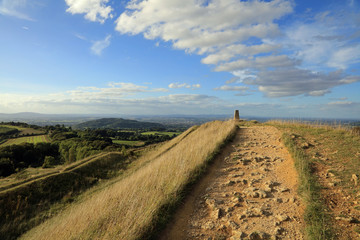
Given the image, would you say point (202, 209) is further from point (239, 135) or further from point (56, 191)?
point (56, 191)

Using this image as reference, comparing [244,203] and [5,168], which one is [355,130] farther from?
[5,168]

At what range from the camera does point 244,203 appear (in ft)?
19.6

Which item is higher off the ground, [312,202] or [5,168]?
[312,202]

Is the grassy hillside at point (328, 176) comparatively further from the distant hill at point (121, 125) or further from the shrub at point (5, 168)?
the distant hill at point (121, 125)

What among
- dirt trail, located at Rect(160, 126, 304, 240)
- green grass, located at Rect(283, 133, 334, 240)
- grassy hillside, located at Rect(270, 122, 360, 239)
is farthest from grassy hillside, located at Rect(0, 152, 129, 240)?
grassy hillside, located at Rect(270, 122, 360, 239)

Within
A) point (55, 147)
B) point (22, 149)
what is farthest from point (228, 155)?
point (55, 147)

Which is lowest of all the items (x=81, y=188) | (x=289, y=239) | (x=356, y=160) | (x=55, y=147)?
(x=55, y=147)

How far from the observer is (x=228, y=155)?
10125mm

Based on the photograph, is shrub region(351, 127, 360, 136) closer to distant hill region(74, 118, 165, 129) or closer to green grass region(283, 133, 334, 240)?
A: green grass region(283, 133, 334, 240)

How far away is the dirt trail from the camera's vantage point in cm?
479

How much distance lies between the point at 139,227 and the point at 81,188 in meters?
15.7

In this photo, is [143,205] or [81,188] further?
[81,188]

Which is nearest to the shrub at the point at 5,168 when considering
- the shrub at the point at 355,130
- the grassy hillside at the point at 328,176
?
the grassy hillside at the point at 328,176

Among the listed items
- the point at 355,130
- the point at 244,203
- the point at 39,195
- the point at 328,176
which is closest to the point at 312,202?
the point at 244,203
